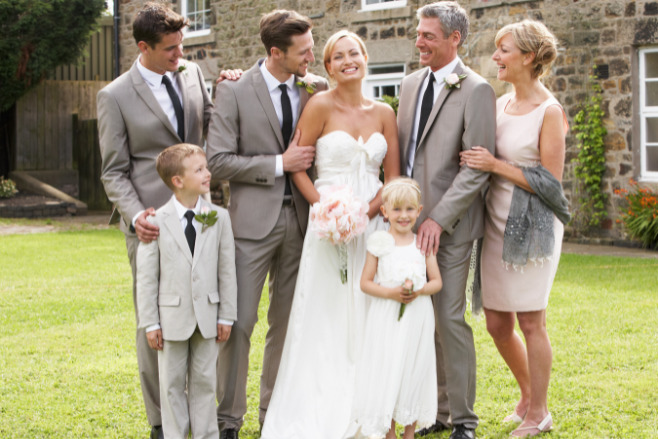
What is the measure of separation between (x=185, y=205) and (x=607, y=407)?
9.17 feet

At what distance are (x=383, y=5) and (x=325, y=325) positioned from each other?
9.94m

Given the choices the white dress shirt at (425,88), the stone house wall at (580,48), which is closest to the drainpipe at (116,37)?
the stone house wall at (580,48)

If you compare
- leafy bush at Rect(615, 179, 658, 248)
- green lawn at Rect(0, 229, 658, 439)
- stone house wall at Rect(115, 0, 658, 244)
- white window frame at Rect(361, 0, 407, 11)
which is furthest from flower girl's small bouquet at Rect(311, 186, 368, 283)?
white window frame at Rect(361, 0, 407, 11)

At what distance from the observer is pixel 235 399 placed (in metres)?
4.54

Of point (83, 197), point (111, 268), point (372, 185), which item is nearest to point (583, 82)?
point (111, 268)

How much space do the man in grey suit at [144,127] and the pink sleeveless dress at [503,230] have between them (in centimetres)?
180

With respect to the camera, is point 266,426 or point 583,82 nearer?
point 266,426

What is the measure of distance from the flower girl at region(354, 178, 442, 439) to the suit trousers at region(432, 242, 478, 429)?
144 mm

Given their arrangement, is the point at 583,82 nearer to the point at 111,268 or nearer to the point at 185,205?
the point at 111,268

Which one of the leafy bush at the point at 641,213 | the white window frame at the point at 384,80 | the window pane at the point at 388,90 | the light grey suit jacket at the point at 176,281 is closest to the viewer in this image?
the light grey suit jacket at the point at 176,281

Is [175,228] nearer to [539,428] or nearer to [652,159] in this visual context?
[539,428]

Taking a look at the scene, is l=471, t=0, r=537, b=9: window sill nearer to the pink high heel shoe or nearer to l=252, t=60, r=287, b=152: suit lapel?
l=252, t=60, r=287, b=152: suit lapel

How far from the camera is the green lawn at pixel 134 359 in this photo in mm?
4844

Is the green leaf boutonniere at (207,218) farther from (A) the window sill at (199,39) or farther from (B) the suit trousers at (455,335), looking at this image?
(A) the window sill at (199,39)
